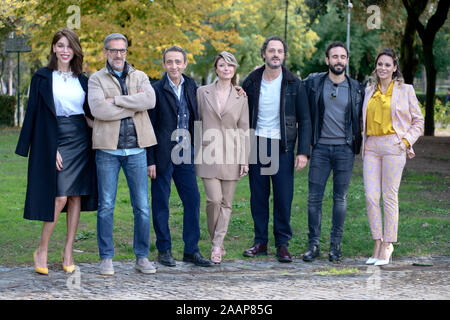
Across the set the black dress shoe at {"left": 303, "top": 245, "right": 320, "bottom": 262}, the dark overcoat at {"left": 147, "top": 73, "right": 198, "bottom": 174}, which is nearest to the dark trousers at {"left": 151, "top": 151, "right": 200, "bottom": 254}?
the dark overcoat at {"left": 147, "top": 73, "right": 198, "bottom": 174}

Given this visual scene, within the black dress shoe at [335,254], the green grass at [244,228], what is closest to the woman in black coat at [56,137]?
the green grass at [244,228]

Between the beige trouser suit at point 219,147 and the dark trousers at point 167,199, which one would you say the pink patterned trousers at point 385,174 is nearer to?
the beige trouser suit at point 219,147

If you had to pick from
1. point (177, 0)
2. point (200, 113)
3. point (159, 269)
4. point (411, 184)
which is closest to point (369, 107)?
point (200, 113)

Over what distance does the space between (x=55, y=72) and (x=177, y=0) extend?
14980 mm

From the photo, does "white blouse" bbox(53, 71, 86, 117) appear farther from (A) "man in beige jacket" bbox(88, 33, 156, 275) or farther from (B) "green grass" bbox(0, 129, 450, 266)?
(B) "green grass" bbox(0, 129, 450, 266)

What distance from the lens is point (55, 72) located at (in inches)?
269

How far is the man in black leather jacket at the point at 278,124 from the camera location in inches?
298

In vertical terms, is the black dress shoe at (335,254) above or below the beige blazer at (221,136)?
below

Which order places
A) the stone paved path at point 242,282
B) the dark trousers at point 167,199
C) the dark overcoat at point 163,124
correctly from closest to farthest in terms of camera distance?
the stone paved path at point 242,282 < the dark overcoat at point 163,124 < the dark trousers at point 167,199

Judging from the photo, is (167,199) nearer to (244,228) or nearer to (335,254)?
(335,254)

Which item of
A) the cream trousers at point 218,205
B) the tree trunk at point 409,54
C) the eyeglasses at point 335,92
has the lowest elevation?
the cream trousers at point 218,205

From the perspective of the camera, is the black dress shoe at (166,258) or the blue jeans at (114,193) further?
the black dress shoe at (166,258)

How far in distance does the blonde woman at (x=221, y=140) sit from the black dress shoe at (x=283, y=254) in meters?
0.66

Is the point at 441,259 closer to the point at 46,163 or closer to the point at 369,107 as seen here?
the point at 369,107
